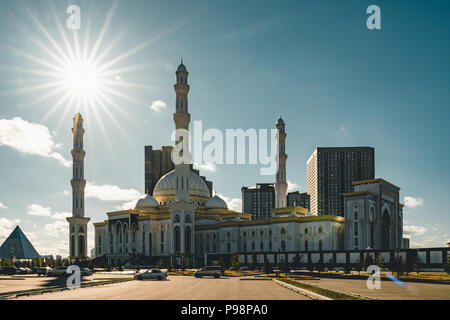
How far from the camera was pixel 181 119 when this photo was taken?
9394 centimetres

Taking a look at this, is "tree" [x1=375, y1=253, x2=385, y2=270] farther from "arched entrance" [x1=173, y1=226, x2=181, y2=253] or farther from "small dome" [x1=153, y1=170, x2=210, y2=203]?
"small dome" [x1=153, y1=170, x2=210, y2=203]

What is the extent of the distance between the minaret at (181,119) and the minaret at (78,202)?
83.5 feet

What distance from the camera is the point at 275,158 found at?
98188mm

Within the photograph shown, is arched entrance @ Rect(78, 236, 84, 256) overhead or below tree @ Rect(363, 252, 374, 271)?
below

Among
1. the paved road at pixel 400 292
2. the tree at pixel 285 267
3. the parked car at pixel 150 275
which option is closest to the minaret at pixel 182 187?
the tree at pixel 285 267

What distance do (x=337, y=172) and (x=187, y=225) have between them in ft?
366

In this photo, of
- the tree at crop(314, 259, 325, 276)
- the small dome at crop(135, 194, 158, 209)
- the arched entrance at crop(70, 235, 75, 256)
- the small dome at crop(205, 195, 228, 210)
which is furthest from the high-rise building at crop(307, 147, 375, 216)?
the tree at crop(314, 259, 325, 276)

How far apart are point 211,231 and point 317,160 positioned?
102445 mm

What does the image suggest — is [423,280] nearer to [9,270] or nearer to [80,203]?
[9,270]

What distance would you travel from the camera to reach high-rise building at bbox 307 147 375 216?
7653 inches

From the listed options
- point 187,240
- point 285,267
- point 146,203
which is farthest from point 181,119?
point 285,267

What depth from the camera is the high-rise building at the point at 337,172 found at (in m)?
194
